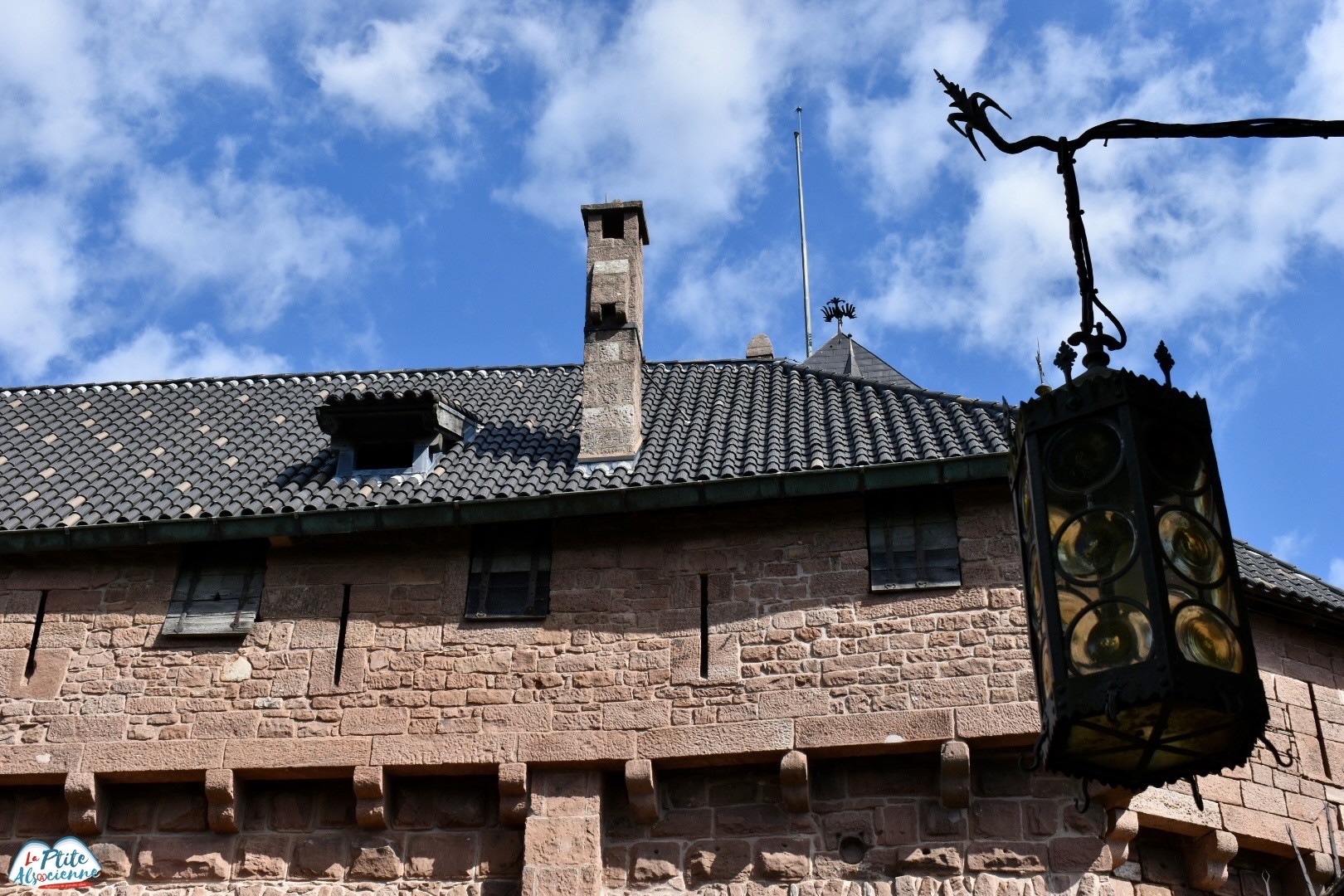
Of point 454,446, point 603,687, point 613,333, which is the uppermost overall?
point 613,333

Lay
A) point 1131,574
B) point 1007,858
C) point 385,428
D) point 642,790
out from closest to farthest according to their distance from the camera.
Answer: point 1131,574
point 1007,858
point 642,790
point 385,428

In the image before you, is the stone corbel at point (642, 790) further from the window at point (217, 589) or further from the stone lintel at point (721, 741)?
the window at point (217, 589)

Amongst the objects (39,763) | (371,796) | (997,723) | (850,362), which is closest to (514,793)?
(371,796)

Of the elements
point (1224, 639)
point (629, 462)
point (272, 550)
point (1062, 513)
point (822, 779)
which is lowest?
point (1224, 639)

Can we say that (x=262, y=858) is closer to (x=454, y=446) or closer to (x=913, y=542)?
(x=454, y=446)

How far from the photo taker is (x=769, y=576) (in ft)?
34.0

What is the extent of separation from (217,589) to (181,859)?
1841 millimetres

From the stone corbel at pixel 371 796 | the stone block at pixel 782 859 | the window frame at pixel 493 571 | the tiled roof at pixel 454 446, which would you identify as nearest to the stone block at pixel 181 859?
the stone corbel at pixel 371 796

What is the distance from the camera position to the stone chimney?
38.3ft

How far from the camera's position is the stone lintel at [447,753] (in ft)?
32.5

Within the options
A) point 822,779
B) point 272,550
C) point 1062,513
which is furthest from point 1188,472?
point 272,550

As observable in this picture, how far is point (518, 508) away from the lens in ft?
35.0

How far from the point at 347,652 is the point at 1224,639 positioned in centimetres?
816

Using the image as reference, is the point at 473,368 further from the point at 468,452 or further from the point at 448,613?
the point at 448,613
